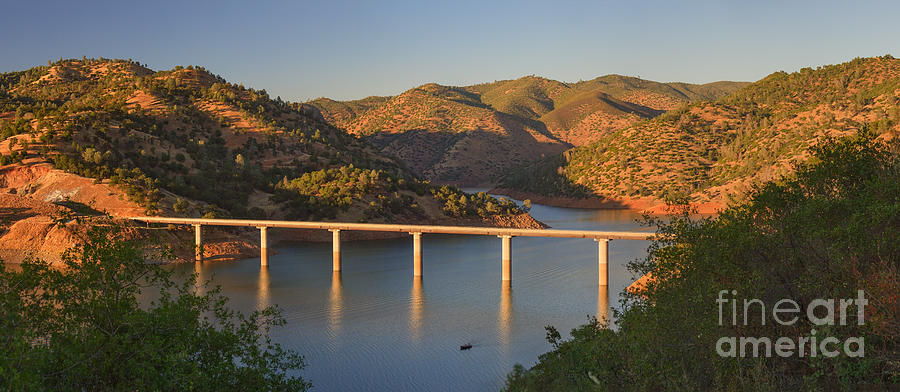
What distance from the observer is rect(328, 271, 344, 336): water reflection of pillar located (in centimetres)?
3130

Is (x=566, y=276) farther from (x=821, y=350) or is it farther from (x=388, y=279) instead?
(x=821, y=350)

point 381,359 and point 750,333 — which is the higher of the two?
point 750,333

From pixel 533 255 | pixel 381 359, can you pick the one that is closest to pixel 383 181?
pixel 533 255

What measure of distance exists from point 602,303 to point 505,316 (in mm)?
6512

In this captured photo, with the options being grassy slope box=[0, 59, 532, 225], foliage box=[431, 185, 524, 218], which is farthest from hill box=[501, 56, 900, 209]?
grassy slope box=[0, 59, 532, 225]

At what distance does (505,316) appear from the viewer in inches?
1325

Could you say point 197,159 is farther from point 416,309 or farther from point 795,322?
point 795,322

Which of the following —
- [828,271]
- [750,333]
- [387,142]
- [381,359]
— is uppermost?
[387,142]

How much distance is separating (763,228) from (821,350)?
22.7ft

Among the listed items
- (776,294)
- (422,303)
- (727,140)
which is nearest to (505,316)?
(422,303)

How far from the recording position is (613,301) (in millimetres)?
37188

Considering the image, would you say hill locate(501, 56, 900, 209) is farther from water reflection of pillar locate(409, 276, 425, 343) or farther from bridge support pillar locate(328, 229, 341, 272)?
bridge support pillar locate(328, 229, 341, 272)

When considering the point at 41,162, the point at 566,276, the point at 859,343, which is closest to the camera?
the point at 859,343

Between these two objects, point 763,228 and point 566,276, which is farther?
point 566,276
